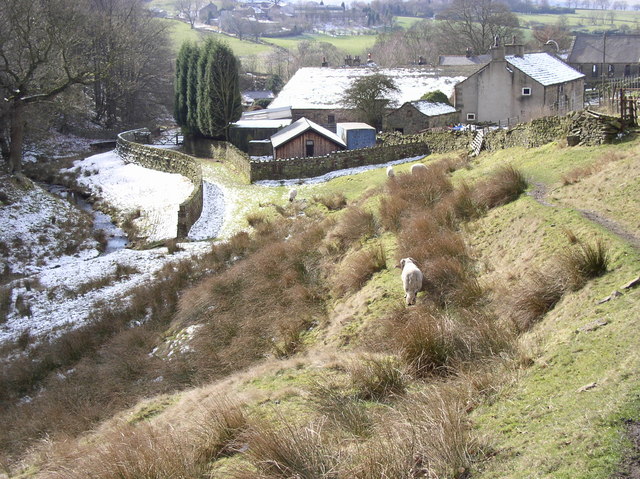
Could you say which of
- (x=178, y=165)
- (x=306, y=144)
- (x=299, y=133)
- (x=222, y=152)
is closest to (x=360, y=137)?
(x=306, y=144)

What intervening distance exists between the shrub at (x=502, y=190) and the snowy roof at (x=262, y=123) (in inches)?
1316

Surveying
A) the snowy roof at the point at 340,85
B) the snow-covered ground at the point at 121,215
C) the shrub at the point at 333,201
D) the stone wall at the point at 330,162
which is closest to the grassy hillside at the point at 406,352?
→ the snow-covered ground at the point at 121,215

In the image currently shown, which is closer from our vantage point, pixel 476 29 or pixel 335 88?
pixel 335 88

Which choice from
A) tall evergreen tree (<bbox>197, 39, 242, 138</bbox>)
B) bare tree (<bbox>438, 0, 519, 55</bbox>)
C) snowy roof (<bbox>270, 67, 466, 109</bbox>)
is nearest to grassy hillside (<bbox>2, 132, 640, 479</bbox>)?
tall evergreen tree (<bbox>197, 39, 242, 138</bbox>)

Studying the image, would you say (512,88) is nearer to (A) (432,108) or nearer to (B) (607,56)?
(A) (432,108)

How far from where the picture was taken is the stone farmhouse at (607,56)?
68.2 metres

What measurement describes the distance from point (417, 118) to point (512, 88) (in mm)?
6887

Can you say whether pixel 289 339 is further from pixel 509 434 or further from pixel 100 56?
pixel 100 56

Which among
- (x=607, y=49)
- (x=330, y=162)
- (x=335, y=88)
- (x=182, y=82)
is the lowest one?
(x=330, y=162)

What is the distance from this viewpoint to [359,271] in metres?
13.1

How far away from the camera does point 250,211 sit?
26.3 metres

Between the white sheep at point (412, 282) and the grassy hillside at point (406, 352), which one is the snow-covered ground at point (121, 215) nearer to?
the grassy hillside at point (406, 352)

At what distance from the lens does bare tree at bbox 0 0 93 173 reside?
27.8m

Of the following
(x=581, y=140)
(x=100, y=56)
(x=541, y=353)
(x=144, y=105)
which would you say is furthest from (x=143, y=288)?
(x=144, y=105)
